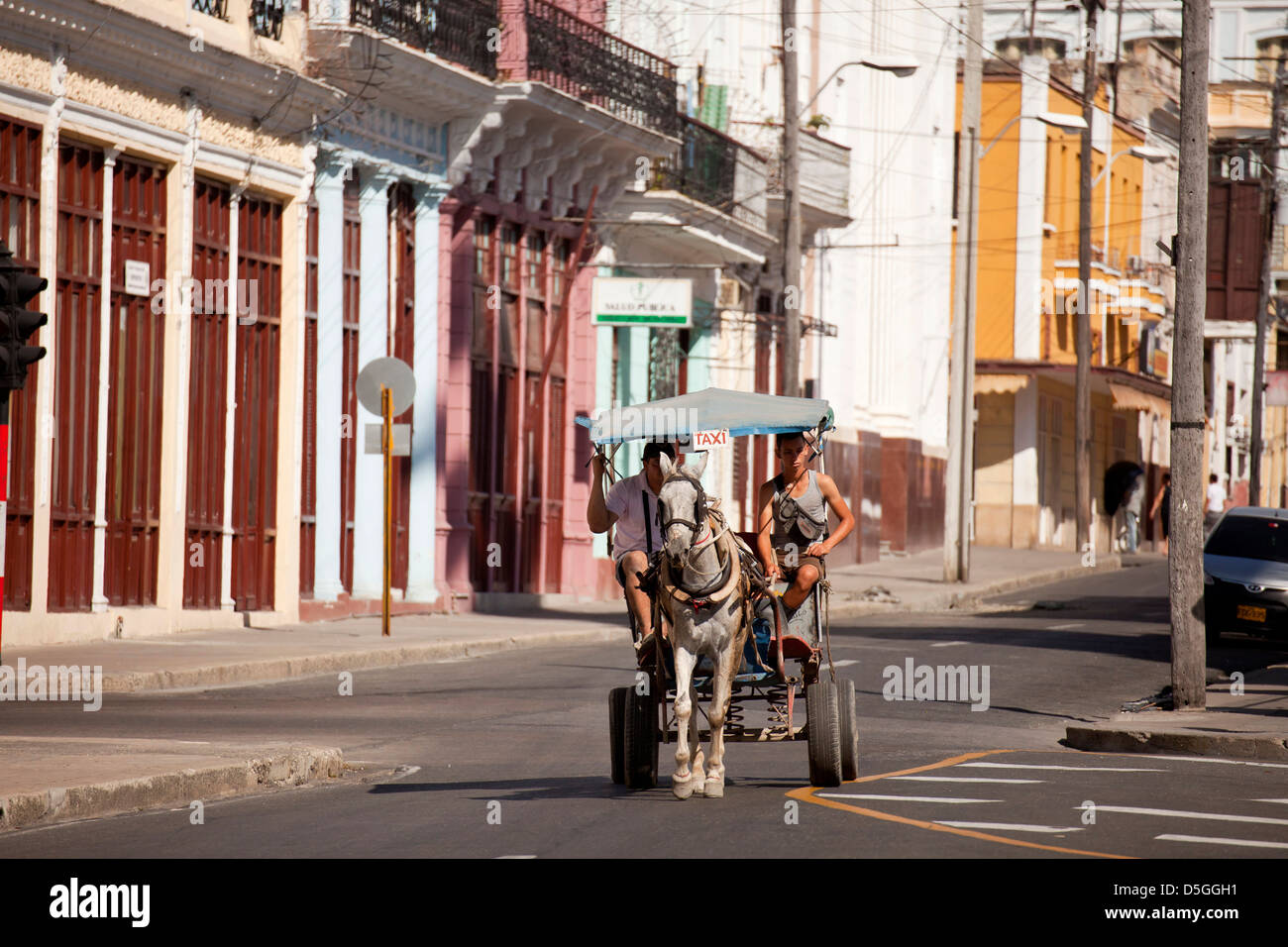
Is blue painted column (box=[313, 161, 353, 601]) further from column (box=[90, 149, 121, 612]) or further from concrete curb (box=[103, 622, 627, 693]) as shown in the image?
column (box=[90, 149, 121, 612])

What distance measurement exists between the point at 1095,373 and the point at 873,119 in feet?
41.4

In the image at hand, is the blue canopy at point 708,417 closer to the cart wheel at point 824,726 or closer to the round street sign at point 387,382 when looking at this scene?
the cart wheel at point 824,726

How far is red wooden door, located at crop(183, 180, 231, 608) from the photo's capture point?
2436 centimetres

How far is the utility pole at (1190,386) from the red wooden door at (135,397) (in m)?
10.6

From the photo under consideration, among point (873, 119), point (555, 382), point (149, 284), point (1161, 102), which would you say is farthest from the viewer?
point (1161, 102)

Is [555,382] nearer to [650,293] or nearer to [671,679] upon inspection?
[650,293]

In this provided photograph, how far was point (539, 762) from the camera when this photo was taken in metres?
14.2

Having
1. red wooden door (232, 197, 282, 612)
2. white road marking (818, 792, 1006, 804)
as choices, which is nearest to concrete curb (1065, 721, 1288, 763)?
white road marking (818, 792, 1006, 804)

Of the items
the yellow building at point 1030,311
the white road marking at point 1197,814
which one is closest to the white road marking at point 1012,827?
the white road marking at point 1197,814

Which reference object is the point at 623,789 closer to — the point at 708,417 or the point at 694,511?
the point at 694,511

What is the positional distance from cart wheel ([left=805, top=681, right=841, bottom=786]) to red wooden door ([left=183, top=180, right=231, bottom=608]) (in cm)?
1333

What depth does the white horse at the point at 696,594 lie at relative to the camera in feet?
37.0

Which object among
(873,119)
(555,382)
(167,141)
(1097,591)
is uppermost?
(873,119)
